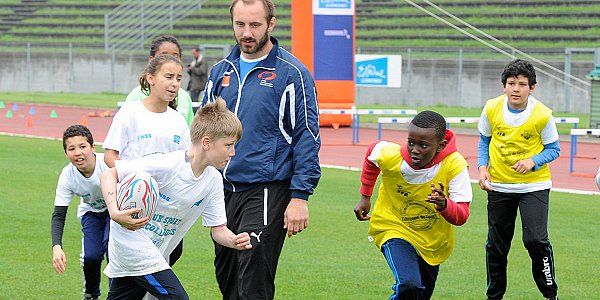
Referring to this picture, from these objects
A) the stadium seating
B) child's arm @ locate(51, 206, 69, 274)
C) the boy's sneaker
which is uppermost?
the stadium seating

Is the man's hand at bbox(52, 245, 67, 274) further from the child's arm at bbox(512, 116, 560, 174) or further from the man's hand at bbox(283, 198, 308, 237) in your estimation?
the child's arm at bbox(512, 116, 560, 174)

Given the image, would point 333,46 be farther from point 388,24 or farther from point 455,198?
point 455,198

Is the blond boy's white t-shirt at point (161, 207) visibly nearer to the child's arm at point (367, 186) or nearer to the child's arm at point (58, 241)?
the child's arm at point (58, 241)

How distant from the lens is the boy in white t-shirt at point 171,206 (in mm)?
5539

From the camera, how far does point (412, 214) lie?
267 inches

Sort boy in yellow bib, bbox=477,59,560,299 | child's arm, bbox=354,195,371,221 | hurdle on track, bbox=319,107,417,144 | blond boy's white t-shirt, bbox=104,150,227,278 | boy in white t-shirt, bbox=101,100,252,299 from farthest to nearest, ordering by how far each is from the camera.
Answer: hurdle on track, bbox=319,107,417,144 → boy in yellow bib, bbox=477,59,560,299 → child's arm, bbox=354,195,371,221 → blond boy's white t-shirt, bbox=104,150,227,278 → boy in white t-shirt, bbox=101,100,252,299

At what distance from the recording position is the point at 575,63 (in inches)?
1198

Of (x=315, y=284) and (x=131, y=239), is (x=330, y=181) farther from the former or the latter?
(x=131, y=239)

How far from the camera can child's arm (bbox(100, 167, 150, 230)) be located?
538 cm

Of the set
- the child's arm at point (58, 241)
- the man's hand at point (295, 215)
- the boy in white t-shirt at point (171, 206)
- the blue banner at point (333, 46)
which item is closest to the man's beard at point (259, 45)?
the boy in white t-shirt at point (171, 206)

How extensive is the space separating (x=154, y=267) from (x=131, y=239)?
20 cm

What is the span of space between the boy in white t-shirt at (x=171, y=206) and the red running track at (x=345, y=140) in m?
10.5

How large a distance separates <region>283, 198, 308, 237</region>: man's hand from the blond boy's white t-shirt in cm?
46

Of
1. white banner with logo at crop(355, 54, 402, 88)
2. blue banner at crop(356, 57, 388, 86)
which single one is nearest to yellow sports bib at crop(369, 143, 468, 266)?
white banner with logo at crop(355, 54, 402, 88)
